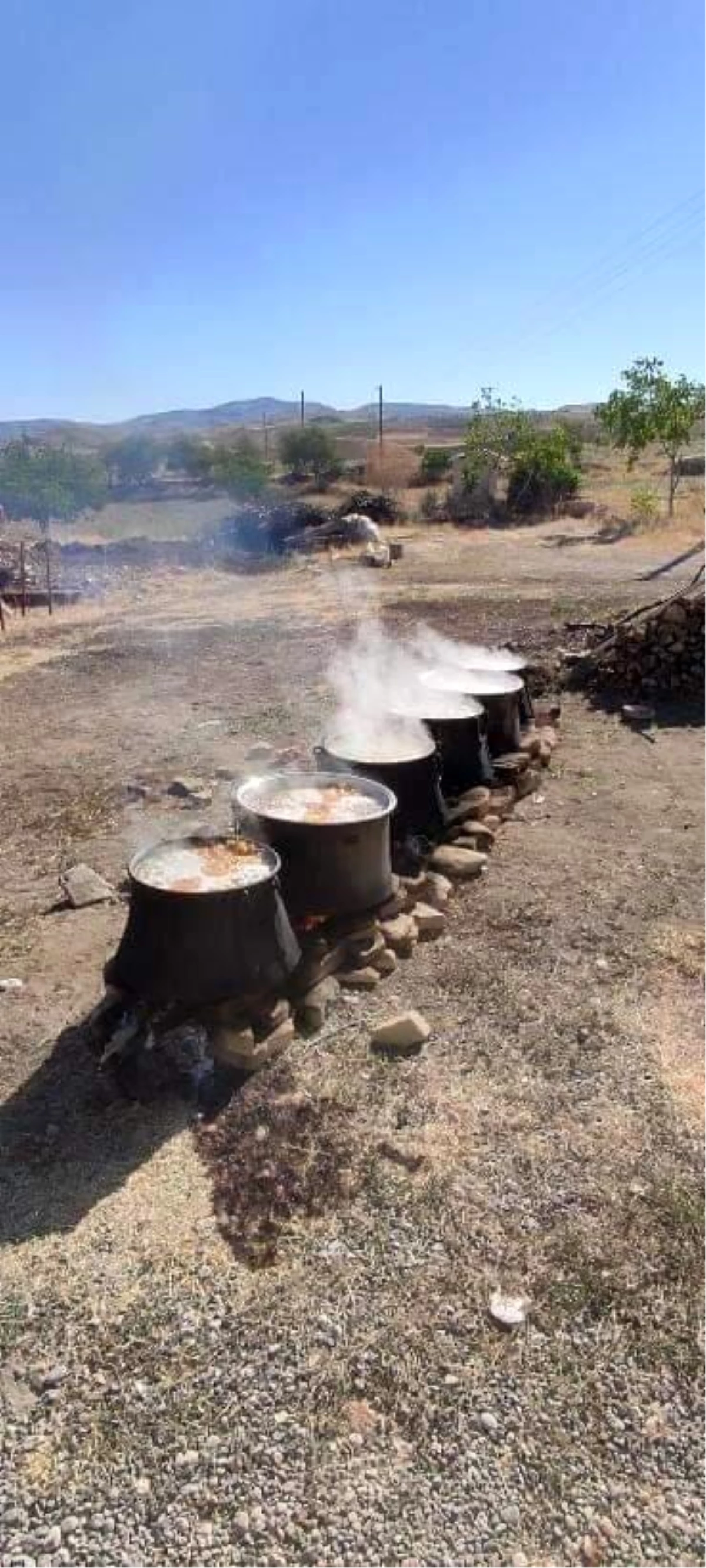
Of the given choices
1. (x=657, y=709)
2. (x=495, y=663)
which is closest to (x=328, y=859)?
(x=495, y=663)

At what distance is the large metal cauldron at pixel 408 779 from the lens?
5496 millimetres

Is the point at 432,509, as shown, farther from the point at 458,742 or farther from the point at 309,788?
the point at 309,788

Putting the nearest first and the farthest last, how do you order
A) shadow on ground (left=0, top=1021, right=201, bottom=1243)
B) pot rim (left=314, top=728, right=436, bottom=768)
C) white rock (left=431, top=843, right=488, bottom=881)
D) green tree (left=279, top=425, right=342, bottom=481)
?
shadow on ground (left=0, top=1021, right=201, bottom=1243), pot rim (left=314, top=728, right=436, bottom=768), white rock (left=431, top=843, right=488, bottom=881), green tree (left=279, top=425, right=342, bottom=481)

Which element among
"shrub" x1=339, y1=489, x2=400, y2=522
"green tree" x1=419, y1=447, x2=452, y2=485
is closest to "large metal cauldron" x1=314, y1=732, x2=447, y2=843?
"shrub" x1=339, y1=489, x2=400, y2=522

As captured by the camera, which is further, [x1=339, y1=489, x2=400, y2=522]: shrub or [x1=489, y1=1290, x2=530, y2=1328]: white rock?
[x1=339, y1=489, x2=400, y2=522]: shrub

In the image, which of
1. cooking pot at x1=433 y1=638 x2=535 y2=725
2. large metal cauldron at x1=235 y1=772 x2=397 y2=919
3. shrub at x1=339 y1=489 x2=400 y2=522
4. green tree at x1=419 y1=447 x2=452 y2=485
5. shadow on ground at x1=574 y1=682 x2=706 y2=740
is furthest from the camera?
green tree at x1=419 y1=447 x2=452 y2=485

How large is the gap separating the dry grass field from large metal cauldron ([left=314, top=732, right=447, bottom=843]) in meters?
0.50

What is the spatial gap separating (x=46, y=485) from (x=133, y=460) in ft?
85.3

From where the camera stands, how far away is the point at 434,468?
39.2 metres

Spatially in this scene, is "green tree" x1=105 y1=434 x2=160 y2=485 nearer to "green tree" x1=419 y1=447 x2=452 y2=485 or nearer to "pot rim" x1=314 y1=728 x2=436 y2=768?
"green tree" x1=419 y1=447 x2=452 y2=485

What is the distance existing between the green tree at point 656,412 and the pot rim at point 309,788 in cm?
2352

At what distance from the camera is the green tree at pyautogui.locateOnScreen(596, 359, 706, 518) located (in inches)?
1001

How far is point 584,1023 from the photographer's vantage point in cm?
432

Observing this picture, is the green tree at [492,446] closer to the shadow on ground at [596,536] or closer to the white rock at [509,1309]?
the shadow on ground at [596,536]
